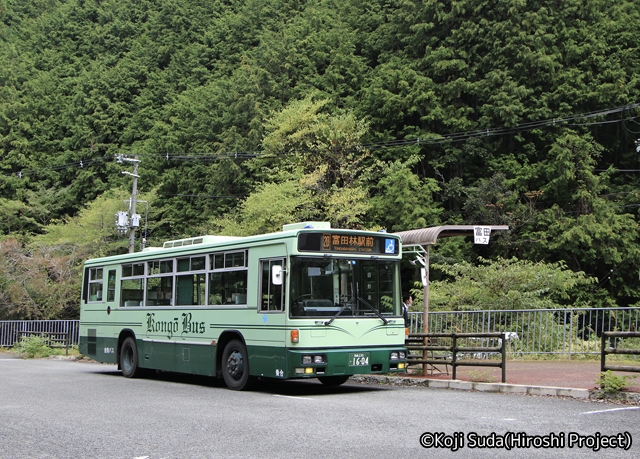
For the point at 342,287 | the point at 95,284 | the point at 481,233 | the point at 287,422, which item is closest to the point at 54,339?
the point at 95,284

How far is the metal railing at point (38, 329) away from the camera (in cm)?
3278

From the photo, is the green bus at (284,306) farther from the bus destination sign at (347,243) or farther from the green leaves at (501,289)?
the green leaves at (501,289)

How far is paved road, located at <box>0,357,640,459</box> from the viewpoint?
799 centimetres

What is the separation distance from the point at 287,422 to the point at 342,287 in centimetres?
429

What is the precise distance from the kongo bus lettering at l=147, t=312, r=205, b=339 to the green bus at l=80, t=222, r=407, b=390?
0.09ft

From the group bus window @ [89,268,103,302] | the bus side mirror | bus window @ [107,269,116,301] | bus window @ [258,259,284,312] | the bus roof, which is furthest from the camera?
bus window @ [89,268,103,302]

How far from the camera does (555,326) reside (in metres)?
19.9

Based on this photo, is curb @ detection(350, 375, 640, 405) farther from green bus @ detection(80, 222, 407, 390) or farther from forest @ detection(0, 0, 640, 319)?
forest @ detection(0, 0, 640, 319)

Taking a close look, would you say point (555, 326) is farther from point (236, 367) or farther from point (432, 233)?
point (236, 367)

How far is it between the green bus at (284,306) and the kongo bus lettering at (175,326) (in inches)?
1.0

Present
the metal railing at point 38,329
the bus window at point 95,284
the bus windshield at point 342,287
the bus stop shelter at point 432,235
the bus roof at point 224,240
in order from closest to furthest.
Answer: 1. the bus windshield at point 342,287
2. the bus roof at point 224,240
3. the bus stop shelter at point 432,235
4. the bus window at point 95,284
5. the metal railing at point 38,329

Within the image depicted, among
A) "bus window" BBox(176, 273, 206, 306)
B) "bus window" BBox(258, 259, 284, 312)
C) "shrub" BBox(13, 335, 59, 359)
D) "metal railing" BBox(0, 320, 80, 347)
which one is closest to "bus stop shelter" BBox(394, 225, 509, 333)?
"bus window" BBox(258, 259, 284, 312)

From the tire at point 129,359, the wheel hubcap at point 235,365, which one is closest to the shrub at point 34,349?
the tire at point 129,359

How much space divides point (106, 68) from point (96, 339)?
64.3 metres
